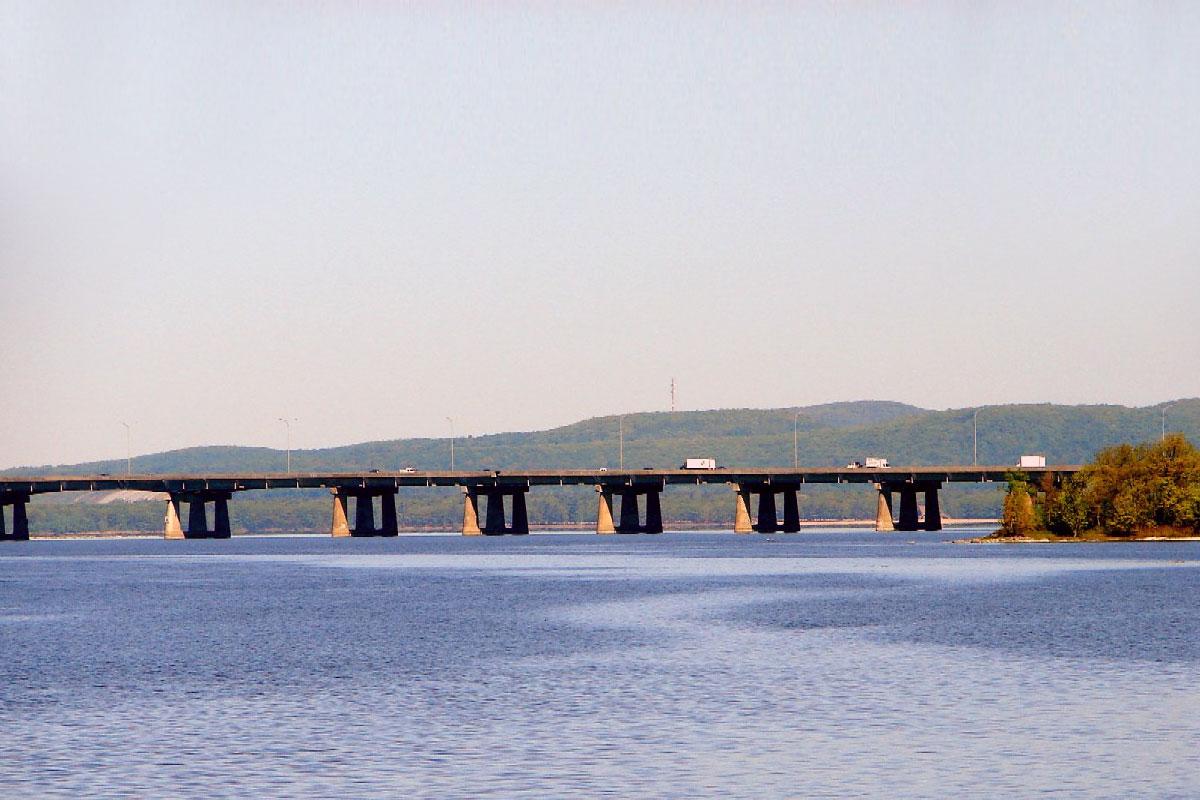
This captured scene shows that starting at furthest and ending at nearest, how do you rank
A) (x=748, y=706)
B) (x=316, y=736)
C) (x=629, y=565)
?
1. (x=629, y=565)
2. (x=748, y=706)
3. (x=316, y=736)

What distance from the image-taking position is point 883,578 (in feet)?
472

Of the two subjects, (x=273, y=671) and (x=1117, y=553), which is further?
(x=1117, y=553)

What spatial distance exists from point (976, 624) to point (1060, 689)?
3139 cm

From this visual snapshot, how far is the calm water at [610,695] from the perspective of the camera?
1614 inches

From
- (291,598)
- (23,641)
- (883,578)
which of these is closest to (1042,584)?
(883,578)

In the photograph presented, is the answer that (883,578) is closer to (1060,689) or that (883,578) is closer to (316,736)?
(1060,689)

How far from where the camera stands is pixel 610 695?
57312 mm

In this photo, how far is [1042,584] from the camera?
5133 inches

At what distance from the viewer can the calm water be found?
41.0 metres

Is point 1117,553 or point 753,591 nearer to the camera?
point 753,591

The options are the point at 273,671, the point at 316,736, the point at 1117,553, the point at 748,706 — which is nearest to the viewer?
the point at 316,736

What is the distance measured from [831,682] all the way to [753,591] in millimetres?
62823

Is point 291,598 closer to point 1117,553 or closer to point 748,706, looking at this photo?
point 748,706

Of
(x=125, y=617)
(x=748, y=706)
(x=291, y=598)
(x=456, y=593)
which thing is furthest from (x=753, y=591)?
(x=748, y=706)
